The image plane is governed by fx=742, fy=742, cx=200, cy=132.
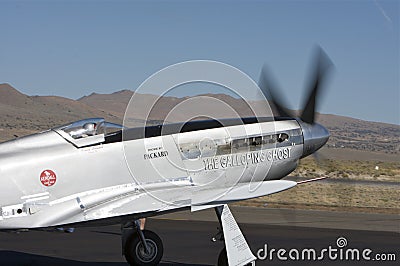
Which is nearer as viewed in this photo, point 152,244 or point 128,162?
point 128,162

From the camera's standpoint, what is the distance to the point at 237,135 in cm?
1205

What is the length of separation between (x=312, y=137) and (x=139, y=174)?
319 cm

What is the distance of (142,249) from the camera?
1236cm

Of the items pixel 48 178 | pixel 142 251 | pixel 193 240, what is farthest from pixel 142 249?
pixel 193 240

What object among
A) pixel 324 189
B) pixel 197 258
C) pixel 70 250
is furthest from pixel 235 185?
pixel 324 189

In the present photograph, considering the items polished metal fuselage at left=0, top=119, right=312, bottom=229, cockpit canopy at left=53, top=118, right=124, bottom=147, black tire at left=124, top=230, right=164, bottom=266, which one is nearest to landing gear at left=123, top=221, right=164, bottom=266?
black tire at left=124, top=230, right=164, bottom=266

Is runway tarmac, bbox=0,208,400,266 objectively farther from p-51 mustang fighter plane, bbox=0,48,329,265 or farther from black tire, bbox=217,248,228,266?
p-51 mustang fighter plane, bbox=0,48,329,265

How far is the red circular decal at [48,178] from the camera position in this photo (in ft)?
36.3

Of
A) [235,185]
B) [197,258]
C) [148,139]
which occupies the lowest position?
[197,258]

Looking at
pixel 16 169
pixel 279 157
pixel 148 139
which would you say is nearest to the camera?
pixel 16 169

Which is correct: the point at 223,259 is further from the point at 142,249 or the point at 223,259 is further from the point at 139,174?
the point at 139,174

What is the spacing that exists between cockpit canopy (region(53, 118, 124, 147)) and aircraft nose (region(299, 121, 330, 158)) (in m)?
3.32

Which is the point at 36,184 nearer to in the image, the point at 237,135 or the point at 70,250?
the point at 237,135

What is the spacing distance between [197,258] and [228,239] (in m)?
2.77
